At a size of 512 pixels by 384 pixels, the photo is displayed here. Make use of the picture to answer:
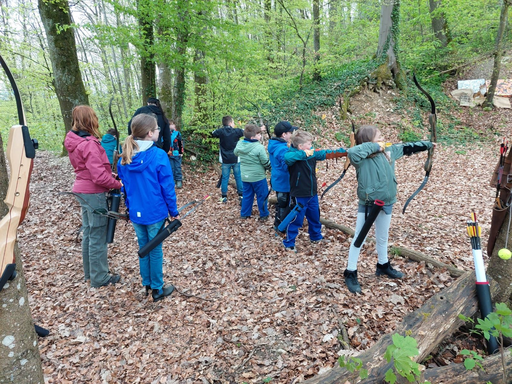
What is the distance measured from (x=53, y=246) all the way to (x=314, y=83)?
12719 mm

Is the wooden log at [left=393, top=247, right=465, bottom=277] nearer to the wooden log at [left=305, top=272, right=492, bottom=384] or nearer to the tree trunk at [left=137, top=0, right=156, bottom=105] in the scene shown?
the wooden log at [left=305, top=272, right=492, bottom=384]

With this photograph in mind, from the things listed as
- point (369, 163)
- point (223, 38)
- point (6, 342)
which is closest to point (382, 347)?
point (369, 163)

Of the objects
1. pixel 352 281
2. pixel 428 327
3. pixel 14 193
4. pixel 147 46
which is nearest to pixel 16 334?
pixel 14 193

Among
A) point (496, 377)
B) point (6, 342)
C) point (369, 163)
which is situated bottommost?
point (496, 377)

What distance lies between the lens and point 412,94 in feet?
41.4

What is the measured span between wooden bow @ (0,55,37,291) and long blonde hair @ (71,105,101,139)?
184 centimetres

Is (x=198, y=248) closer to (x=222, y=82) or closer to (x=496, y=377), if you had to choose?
(x=496, y=377)

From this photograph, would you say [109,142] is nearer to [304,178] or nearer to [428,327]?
[304,178]

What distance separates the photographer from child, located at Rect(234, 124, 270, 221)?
5184 mm

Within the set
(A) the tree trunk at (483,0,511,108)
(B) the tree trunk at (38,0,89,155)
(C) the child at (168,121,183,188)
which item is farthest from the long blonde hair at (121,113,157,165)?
(A) the tree trunk at (483,0,511,108)

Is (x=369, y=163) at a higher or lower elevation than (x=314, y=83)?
lower

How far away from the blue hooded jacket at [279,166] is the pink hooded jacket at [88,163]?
7.44 ft

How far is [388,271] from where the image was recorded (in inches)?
137

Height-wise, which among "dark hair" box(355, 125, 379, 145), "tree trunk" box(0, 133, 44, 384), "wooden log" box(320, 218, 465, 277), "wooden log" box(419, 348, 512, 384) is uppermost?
"dark hair" box(355, 125, 379, 145)
